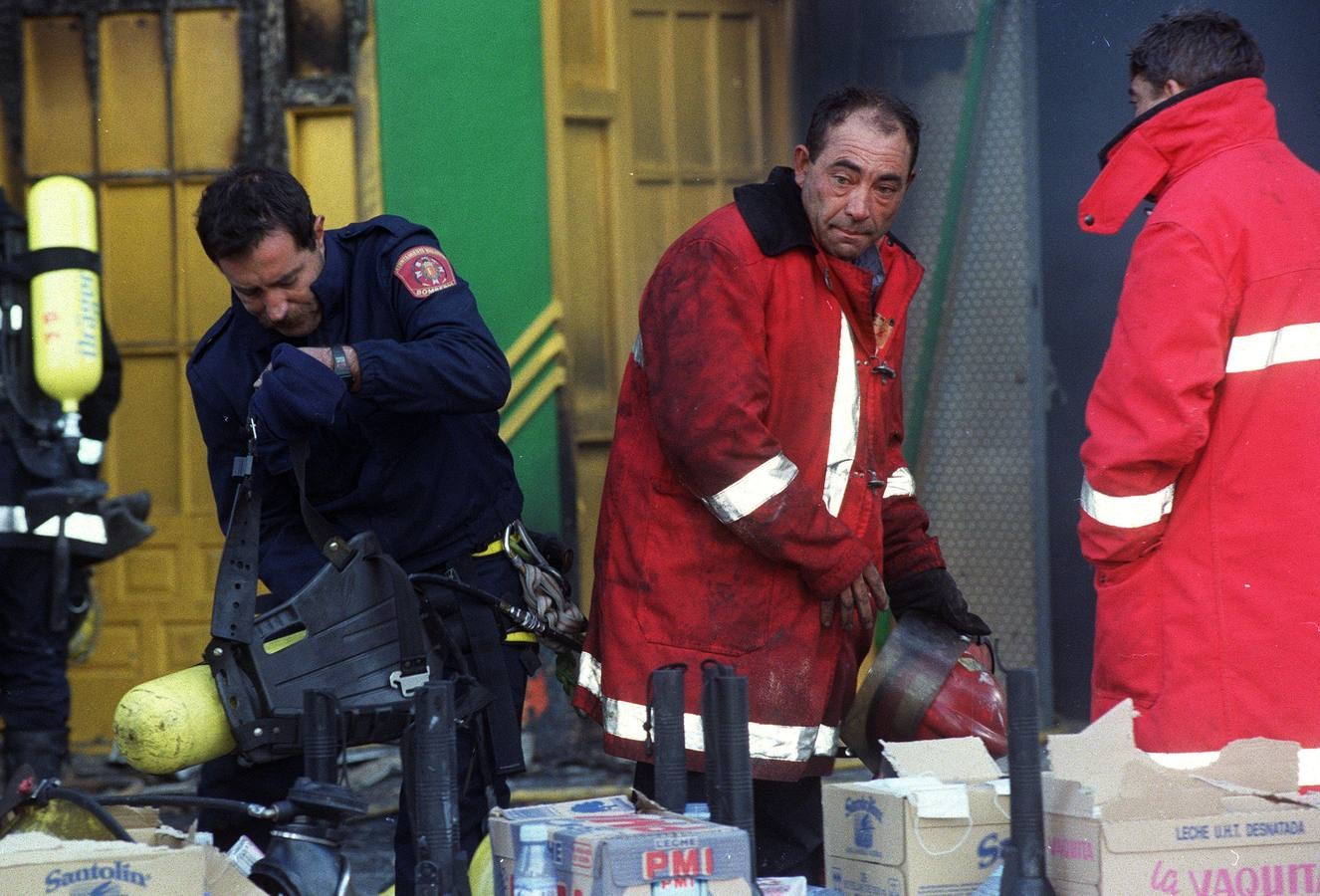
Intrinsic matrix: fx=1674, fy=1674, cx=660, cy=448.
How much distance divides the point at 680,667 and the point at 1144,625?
97cm

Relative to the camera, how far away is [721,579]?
3049 mm

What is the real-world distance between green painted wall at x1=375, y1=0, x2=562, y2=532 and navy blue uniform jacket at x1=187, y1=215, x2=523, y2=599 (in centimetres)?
242

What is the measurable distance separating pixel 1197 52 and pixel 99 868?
2.27 metres

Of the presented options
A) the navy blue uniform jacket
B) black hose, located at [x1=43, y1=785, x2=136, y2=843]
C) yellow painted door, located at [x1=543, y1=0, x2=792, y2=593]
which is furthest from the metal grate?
black hose, located at [x1=43, y1=785, x2=136, y2=843]

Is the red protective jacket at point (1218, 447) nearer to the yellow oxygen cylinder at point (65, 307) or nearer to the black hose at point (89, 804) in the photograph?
the black hose at point (89, 804)

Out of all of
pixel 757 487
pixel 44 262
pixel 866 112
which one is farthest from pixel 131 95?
pixel 757 487

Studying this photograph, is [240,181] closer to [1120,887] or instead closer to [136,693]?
[136,693]

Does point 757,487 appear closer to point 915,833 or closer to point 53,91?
point 915,833

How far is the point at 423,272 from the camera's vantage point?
3.16m

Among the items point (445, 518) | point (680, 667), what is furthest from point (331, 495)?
point (680, 667)

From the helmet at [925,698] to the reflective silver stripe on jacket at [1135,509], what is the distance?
410 mm

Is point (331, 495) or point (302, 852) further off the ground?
point (331, 495)

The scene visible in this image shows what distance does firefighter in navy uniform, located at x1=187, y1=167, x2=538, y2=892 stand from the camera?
9.82 feet

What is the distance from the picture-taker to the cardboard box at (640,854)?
1.99m
